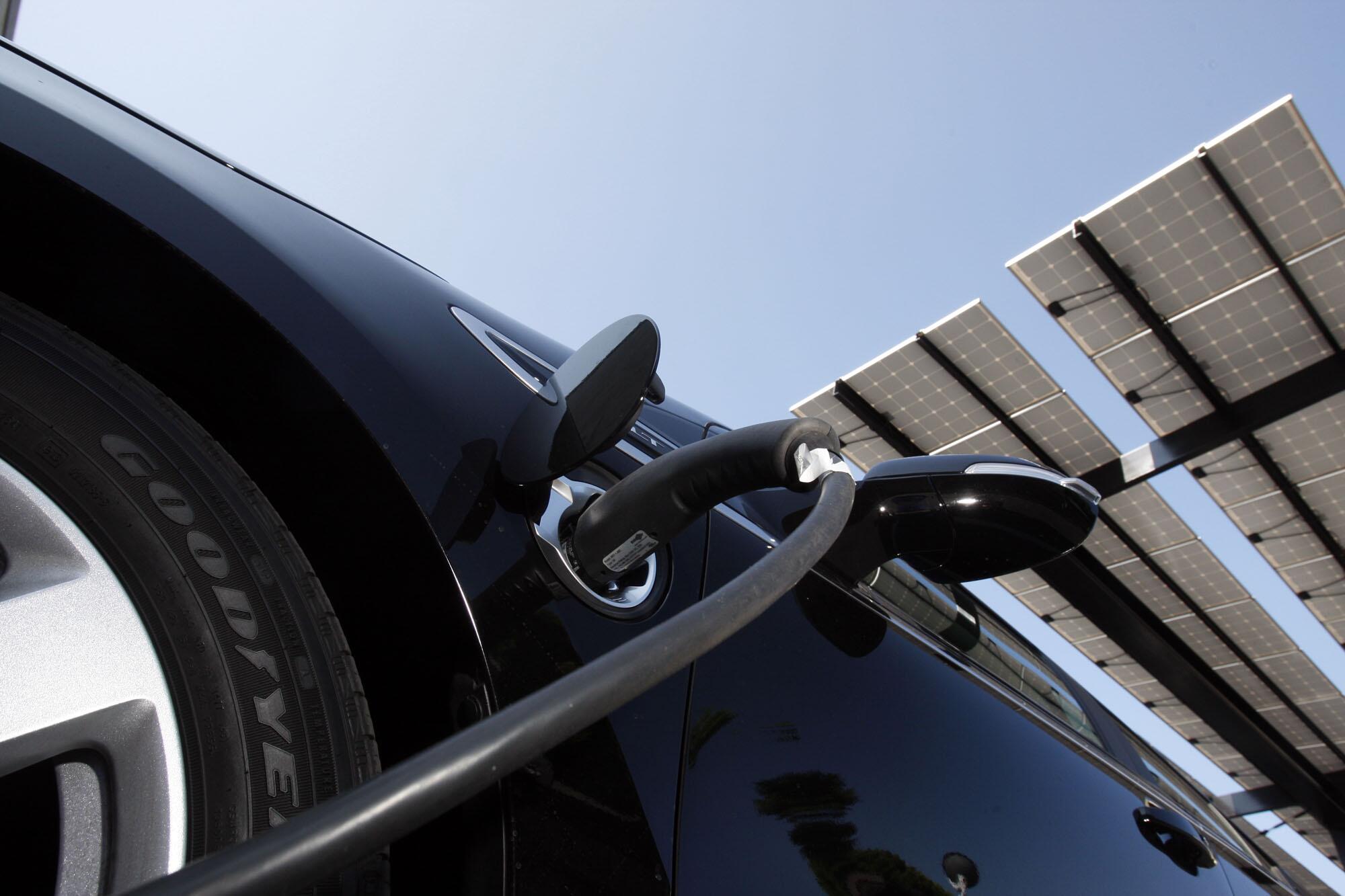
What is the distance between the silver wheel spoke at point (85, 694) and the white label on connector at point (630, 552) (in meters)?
0.34

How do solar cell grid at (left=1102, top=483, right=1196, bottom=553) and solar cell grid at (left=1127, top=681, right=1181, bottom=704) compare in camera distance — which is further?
solar cell grid at (left=1127, top=681, right=1181, bottom=704)

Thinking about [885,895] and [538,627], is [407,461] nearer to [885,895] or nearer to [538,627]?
[538,627]

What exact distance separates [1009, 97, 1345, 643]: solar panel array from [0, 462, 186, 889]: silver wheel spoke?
649cm

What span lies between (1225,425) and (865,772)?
285 inches

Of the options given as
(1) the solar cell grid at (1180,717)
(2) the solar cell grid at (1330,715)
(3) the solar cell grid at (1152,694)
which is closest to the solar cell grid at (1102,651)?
(3) the solar cell grid at (1152,694)

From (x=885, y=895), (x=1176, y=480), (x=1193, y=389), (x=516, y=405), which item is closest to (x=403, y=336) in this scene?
(x=516, y=405)

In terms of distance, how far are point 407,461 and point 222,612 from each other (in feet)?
0.57

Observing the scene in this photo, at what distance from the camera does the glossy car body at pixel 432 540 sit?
2.27ft

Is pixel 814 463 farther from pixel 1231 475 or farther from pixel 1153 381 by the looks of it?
pixel 1231 475

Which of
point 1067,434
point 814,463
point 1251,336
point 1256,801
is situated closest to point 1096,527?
point 1067,434

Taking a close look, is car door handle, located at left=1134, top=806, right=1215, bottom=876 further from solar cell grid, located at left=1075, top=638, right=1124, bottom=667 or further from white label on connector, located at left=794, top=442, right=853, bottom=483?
solar cell grid, located at left=1075, top=638, right=1124, bottom=667

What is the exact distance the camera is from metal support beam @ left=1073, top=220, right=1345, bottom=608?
250 inches

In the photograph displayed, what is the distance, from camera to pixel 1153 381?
22.9 feet

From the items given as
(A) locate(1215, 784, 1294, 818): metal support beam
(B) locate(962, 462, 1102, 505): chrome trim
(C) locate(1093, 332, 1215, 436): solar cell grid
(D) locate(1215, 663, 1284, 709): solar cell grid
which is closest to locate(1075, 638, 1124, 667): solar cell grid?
(D) locate(1215, 663, 1284, 709): solar cell grid
